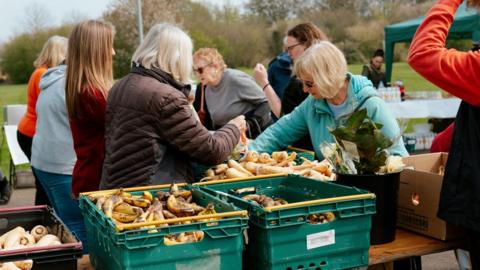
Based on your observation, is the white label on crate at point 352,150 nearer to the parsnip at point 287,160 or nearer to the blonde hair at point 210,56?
the parsnip at point 287,160

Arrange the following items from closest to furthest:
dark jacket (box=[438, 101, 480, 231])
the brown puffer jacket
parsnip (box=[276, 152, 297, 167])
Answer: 1. dark jacket (box=[438, 101, 480, 231])
2. the brown puffer jacket
3. parsnip (box=[276, 152, 297, 167])

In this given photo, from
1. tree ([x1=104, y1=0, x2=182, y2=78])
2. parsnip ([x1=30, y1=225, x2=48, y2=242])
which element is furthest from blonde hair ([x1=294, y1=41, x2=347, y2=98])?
tree ([x1=104, y1=0, x2=182, y2=78])

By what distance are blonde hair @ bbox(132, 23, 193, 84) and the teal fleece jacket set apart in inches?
27.5

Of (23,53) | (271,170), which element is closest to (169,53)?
(271,170)

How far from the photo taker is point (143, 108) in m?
2.43

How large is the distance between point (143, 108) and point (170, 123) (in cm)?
13

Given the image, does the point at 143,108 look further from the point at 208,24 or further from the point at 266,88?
the point at 208,24

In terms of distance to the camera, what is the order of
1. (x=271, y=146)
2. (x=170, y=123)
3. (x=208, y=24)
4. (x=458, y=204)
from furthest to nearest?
(x=208, y=24) < (x=271, y=146) < (x=170, y=123) < (x=458, y=204)

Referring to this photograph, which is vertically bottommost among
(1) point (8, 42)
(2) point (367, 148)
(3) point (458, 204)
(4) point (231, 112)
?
(1) point (8, 42)

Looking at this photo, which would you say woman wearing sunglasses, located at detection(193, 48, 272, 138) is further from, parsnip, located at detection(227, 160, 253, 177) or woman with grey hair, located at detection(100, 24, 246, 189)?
woman with grey hair, located at detection(100, 24, 246, 189)

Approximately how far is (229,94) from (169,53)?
179cm

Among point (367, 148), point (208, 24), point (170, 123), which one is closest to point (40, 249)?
point (170, 123)

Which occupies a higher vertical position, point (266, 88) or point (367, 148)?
point (367, 148)

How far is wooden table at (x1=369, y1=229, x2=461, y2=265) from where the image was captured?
79.9 inches
